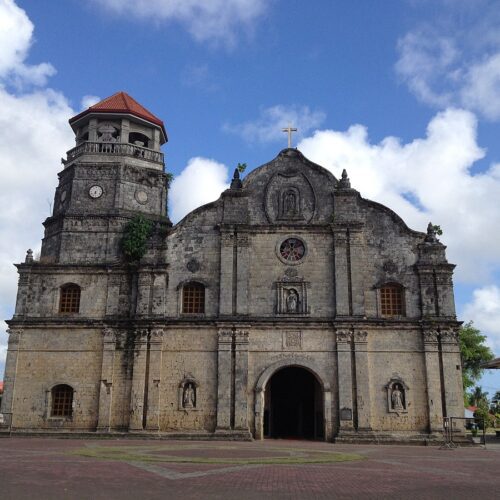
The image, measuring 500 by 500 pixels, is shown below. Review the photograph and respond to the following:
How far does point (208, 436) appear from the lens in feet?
82.2

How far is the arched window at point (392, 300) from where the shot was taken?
26.9 meters

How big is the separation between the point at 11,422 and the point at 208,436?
9.06 meters

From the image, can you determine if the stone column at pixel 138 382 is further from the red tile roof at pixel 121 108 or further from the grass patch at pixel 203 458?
the red tile roof at pixel 121 108

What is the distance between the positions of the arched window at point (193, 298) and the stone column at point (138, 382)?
228 centimetres

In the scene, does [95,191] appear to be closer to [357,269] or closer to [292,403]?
[357,269]

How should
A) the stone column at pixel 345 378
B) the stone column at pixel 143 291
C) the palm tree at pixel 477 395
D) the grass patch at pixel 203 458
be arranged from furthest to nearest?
1. the palm tree at pixel 477 395
2. the stone column at pixel 143 291
3. the stone column at pixel 345 378
4. the grass patch at pixel 203 458

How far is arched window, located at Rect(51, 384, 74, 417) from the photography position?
2642cm

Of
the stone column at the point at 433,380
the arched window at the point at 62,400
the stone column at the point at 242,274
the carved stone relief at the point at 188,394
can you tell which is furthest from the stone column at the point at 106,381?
the stone column at the point at 433,380

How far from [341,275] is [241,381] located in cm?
671

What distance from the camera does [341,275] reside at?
1059 inches

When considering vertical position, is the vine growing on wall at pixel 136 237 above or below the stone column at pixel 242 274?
above

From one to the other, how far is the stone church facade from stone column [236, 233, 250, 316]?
68mm

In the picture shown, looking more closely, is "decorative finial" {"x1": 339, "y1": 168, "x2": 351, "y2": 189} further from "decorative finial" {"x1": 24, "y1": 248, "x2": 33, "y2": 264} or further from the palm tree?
the palm tree

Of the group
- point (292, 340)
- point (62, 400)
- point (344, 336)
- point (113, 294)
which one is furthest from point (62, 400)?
point (344, 336)
